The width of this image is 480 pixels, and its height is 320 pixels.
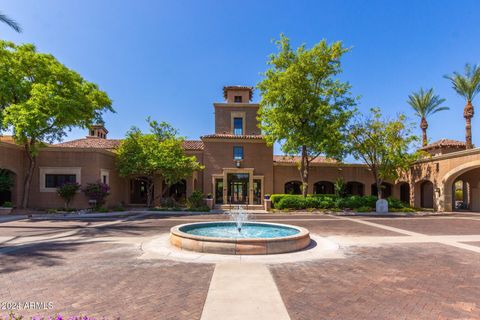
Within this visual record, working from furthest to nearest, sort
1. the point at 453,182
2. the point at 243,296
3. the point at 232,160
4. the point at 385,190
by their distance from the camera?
the point at 385,190 < the point at 232,160 < the point at 453,182 < the point at 243,296

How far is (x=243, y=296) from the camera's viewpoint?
537 cm

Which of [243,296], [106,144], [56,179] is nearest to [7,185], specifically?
[56,179]

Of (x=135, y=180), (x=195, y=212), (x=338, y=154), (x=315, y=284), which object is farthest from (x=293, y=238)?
(x=135, y=180)

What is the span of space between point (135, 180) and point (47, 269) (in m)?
21.5

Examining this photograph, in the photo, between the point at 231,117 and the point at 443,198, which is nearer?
the point at 443,198

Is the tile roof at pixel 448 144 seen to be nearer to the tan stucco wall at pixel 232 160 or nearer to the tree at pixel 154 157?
the tan stucco wall at pixel 232 160

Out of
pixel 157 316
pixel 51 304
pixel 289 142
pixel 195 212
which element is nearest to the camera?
pixel 157 316

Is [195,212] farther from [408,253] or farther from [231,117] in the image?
[408,253]

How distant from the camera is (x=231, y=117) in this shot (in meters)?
30.5

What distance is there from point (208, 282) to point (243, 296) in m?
1.09

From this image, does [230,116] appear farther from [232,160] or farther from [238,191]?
[238,191]

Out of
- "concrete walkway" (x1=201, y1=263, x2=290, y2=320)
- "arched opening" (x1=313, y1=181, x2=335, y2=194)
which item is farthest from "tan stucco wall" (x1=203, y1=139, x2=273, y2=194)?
"concrete walkway" (x1=201, y1=263, x2=290, y2=320)

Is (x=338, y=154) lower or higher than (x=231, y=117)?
lower

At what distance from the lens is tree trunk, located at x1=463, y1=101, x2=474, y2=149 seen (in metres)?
27.6
